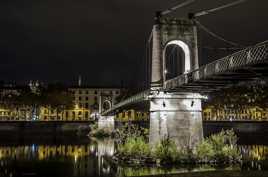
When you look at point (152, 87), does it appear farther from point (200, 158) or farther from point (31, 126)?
point (31, 126)

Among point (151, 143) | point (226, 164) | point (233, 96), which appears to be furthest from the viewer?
point (233, 96)

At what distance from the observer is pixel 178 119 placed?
39.8 meters

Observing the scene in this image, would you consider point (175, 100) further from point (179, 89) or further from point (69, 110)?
point (69, 110)

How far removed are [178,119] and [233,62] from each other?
13.9m

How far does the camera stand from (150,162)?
38.1 meters

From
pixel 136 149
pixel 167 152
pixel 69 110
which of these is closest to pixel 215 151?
pixel 167 152

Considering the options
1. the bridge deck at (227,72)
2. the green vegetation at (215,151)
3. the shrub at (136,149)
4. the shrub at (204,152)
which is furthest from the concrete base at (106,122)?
the shrub at (204,152)

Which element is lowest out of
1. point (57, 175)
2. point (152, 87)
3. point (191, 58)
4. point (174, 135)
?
point (57, 175)

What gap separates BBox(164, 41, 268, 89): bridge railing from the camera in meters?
23.7

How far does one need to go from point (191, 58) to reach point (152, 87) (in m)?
4.84

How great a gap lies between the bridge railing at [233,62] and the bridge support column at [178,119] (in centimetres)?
474

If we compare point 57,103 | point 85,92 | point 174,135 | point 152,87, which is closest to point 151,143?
point 174,135

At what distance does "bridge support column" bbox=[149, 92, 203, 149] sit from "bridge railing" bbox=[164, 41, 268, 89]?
15.6 feet

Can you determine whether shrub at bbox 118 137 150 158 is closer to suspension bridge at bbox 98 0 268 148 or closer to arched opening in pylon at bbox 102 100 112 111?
suspension bridge at bbox 98 0 268 148
